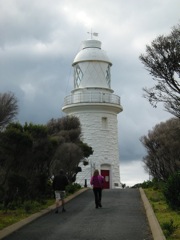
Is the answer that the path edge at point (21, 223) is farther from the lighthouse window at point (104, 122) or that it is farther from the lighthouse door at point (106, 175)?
the lighthouse window at point (104, 122)

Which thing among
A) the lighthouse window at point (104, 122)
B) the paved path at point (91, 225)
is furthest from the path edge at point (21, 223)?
the lighthouse window at point (104, 122)

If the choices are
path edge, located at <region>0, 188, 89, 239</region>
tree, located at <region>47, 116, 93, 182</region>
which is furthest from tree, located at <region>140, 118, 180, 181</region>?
path edge, located at <region>0, 188, 89, 239</region>

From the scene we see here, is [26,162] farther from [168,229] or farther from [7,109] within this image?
[168,229]

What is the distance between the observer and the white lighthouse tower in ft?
133

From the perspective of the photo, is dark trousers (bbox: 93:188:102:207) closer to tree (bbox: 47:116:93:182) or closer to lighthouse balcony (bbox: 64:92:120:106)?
tree (bbox: 47:116:93:182)

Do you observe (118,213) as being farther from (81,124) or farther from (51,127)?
(81,124)

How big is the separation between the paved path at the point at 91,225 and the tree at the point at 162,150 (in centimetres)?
1110

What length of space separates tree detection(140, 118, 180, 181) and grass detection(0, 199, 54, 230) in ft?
37.2

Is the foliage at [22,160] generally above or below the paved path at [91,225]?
above

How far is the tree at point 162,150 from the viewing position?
31.4m

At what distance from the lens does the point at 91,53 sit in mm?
42312

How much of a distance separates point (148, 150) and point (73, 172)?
6.92 meters

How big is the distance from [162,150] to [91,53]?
12691mm

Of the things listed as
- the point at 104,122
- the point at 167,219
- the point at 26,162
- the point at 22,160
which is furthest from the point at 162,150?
the point at 167,219
